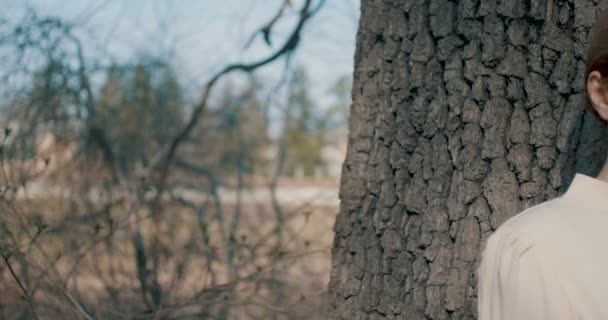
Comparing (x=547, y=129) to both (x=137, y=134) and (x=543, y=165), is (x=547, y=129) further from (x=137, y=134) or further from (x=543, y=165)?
(x=137, y=134)

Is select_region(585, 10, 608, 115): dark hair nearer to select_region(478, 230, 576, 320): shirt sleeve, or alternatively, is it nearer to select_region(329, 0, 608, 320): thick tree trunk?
select_region(478, 230, 576, 320): shirt sleeve

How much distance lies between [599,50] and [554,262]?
39 centimetres

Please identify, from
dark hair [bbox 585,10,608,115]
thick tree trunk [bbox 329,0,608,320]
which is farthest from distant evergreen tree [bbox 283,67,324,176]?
dark hair [bbox 585,10,608,115]

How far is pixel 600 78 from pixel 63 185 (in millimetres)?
6083

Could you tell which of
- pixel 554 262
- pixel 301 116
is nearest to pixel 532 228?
pixel 554 262

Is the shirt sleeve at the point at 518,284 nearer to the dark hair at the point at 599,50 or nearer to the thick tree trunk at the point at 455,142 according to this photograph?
the dark hair at the point at 599,50

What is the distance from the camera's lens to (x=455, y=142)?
7.80 ft

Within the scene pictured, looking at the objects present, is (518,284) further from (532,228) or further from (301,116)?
(301,116)

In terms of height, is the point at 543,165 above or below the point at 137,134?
above

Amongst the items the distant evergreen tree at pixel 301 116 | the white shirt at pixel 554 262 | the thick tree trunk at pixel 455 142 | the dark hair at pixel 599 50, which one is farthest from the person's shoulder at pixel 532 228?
the distant evergreen tree at pixel 301 116

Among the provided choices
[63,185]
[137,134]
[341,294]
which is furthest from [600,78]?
[137,134]

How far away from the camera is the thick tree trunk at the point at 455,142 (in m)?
2.31

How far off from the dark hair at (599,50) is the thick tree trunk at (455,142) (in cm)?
65

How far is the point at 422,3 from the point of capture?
256 cm
